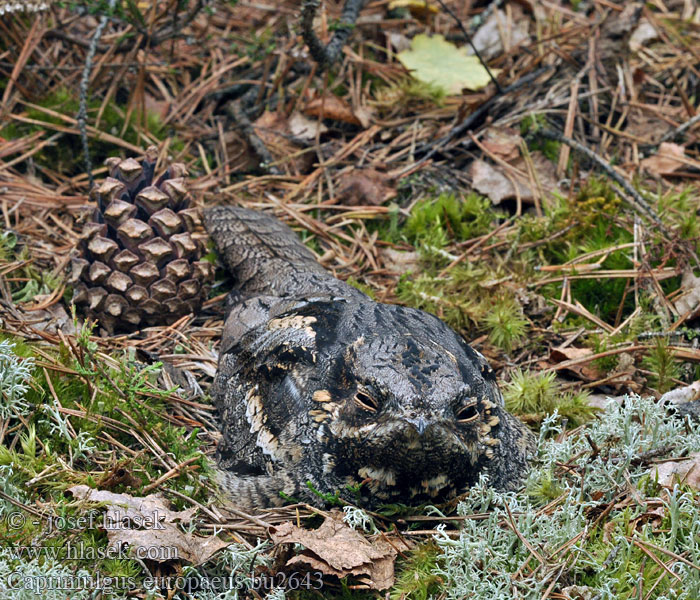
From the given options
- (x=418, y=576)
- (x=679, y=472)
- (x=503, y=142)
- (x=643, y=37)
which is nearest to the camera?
(x=418, y=576)

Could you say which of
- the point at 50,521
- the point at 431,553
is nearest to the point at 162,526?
the point at 50,521

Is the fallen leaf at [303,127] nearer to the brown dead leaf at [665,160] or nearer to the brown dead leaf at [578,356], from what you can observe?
the brown dead leaf at [665,160]

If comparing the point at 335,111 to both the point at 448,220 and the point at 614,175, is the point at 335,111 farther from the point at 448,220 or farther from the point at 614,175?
the point at 614,175

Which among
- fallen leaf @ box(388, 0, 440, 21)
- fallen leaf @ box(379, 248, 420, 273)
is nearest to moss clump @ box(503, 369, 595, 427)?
fallen leaf @ box(379, 248, 420, 273)

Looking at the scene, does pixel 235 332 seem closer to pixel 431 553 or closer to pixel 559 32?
pixel 431 553

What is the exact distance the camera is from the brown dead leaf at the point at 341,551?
8.86 ft

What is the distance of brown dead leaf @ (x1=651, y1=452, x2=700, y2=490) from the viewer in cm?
299

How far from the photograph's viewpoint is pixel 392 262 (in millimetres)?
4742

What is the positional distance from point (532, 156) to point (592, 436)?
8.05 feet

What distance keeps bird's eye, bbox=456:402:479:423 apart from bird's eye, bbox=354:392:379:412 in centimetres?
31

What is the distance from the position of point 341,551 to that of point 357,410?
1.65 ft

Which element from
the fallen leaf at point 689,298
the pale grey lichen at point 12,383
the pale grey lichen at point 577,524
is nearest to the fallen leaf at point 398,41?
the fallen leaf at point 689,298

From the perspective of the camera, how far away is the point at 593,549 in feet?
9.16

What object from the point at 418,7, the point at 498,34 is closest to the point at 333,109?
the point at 418,7
